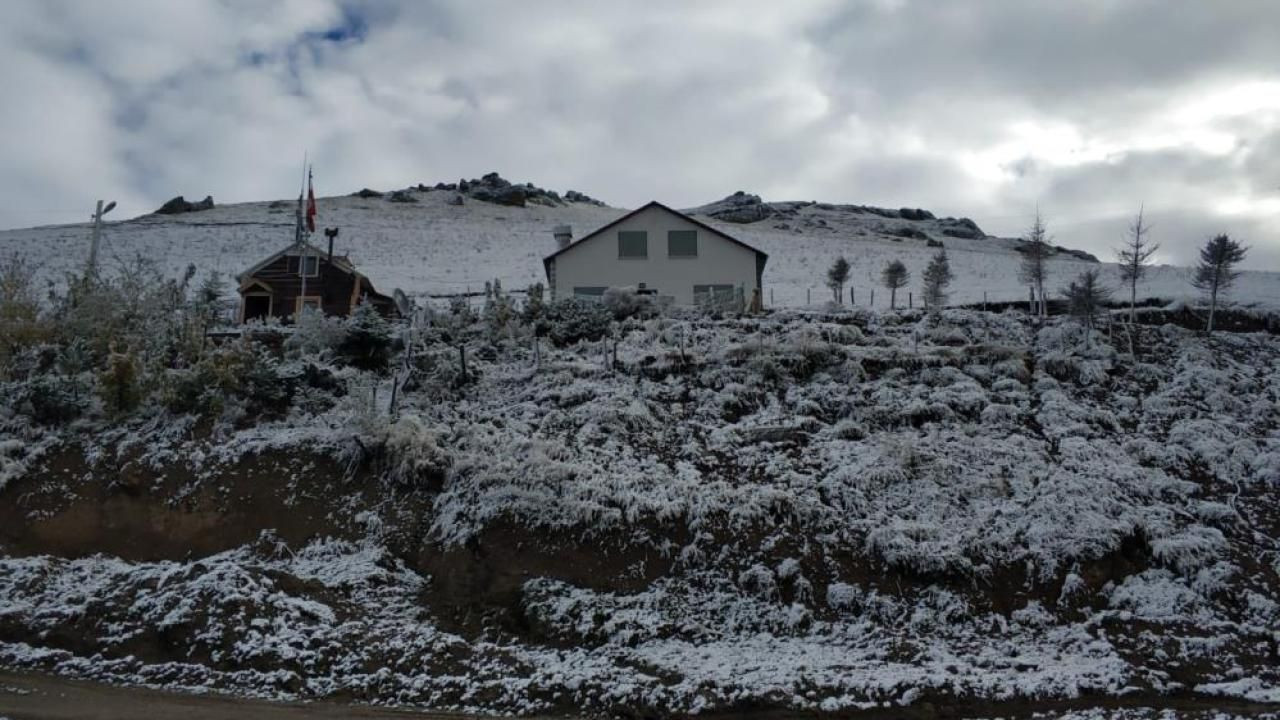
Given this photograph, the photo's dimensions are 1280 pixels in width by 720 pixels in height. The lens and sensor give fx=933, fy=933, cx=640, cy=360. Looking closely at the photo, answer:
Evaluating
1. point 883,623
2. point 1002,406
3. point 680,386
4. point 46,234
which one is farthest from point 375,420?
point 46,234

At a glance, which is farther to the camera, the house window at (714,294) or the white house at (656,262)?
the white house at (656,262)

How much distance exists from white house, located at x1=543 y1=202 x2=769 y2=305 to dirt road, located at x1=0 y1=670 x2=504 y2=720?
2581cm

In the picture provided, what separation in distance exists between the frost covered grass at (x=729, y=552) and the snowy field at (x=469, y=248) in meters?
24.0

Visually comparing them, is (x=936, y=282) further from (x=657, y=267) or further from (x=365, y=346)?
(x=365, y=346)

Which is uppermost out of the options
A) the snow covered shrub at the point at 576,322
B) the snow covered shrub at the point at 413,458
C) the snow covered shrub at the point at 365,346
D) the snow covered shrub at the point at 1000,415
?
the snow covered shrub at the point at 576,322

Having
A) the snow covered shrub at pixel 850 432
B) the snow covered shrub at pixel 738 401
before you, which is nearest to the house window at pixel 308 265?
the snow covered shrub at pixel 738 401

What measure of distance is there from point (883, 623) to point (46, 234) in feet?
224

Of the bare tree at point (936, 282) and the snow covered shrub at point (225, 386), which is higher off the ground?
the bare tree at point (936, 282)

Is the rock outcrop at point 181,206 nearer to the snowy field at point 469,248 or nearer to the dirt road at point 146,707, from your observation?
the snowy field at point 469,248

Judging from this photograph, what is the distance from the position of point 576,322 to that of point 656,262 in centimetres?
1084

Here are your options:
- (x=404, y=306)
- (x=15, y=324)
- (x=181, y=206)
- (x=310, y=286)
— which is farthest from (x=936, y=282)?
(x=181, y=206)

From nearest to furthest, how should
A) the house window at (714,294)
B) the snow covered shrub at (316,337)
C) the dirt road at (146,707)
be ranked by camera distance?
the dirt road at (146,707)
the snow covered shrub at (316,337)
the house window at (714,294)

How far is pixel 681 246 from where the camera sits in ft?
120

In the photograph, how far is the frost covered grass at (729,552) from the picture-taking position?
1152 centimetres
